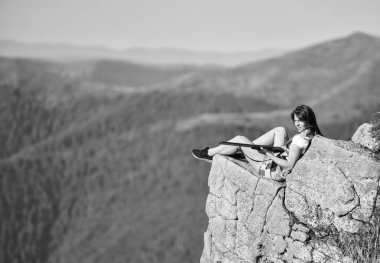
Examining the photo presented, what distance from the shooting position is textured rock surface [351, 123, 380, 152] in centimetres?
→ 699

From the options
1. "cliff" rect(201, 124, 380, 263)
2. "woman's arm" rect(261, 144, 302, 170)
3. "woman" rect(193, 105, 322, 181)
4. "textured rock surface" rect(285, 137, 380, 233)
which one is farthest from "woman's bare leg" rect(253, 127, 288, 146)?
"textured rock surface" rect(285, 137, 380, 233)

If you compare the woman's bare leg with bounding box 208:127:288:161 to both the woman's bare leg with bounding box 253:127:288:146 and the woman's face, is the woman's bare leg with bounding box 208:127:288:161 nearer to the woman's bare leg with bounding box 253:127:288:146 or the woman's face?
the woman's bare leg with bounding box 253:127:288:146

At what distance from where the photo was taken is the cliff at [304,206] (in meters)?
6.34

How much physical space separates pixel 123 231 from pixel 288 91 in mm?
23413

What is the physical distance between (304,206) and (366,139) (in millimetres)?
1486

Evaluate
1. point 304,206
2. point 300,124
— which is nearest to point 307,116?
point 300,124

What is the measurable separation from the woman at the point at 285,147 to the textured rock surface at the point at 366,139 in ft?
1.96

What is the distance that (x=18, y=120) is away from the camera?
5016 centimetres

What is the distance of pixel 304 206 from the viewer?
22.0 ft

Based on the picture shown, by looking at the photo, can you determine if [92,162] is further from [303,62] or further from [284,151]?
[284,151]

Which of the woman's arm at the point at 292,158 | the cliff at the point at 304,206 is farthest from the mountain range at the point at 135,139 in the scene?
the woman's arm at the point at 292,158

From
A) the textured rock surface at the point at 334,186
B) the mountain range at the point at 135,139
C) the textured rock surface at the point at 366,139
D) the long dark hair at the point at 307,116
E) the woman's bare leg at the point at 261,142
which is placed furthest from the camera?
the mountain range at the point at 135,139

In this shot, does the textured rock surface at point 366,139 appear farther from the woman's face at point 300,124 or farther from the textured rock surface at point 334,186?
the woman's face at point 300,124

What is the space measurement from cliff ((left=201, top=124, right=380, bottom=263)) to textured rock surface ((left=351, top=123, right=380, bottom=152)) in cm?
35
